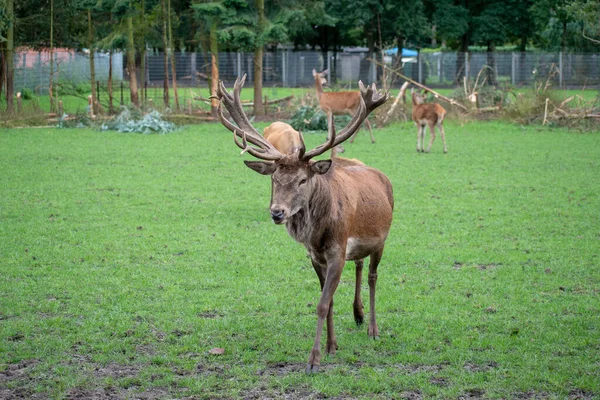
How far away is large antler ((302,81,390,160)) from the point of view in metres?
5.91

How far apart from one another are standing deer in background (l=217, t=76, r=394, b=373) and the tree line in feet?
62.9

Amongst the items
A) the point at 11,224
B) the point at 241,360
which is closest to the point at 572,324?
the point at 241,360

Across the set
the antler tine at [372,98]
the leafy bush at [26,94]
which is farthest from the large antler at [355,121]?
the leafy bush at [26,94]

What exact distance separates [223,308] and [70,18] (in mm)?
26095

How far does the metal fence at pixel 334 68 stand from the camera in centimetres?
3831

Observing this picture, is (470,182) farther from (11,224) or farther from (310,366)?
(310,366)

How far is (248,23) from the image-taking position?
2605 cm

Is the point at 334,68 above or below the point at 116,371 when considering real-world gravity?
above

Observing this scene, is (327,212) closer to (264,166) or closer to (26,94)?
(264,166)

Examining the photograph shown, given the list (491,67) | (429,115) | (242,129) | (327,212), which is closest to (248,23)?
(429,115)

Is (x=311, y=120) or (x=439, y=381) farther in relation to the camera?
(x=311, y=120)

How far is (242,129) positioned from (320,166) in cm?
125

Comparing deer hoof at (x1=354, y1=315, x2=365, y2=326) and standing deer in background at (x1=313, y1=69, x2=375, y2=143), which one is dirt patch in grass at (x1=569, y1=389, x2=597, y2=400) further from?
standing deer in background at (x1=313, y1=69, x2=375, y2=143)

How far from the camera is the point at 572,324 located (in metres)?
6.37
